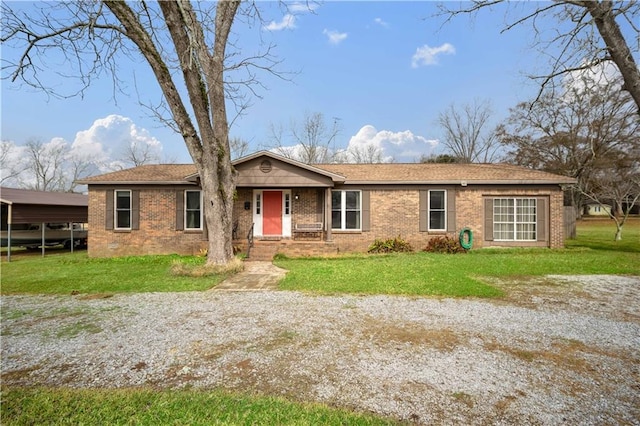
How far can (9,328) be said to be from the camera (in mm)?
4598

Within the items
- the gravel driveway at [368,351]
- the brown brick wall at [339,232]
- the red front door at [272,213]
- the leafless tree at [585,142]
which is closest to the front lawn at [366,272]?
the gravel driveway at [368,351]

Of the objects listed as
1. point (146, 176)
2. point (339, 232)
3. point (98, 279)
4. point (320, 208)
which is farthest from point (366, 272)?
point (146, 176)

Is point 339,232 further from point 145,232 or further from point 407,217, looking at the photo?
point 145,232

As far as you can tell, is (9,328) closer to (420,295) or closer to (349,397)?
(349,397)

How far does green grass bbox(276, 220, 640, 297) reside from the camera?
6766mm

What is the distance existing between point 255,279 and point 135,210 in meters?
7.83

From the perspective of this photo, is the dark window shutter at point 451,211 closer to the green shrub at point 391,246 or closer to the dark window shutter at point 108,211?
the green shrub at point 391,246

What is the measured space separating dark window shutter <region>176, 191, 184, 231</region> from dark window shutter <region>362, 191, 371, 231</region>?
7396mm

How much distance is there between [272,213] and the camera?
12.9m

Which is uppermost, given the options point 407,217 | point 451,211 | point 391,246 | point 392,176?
point 392,176

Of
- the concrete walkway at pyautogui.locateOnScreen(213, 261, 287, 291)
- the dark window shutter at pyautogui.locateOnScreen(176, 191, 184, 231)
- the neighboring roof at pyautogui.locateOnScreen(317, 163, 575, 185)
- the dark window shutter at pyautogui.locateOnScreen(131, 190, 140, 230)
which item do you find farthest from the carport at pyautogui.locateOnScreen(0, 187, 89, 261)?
the neighboring roof at pyautogui.locateOnScreen(317, 163, 575, 185)

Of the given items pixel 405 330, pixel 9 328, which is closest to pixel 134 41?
pixel 9 328

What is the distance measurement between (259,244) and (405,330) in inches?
319

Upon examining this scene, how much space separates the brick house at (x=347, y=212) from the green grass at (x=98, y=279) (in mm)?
2306
